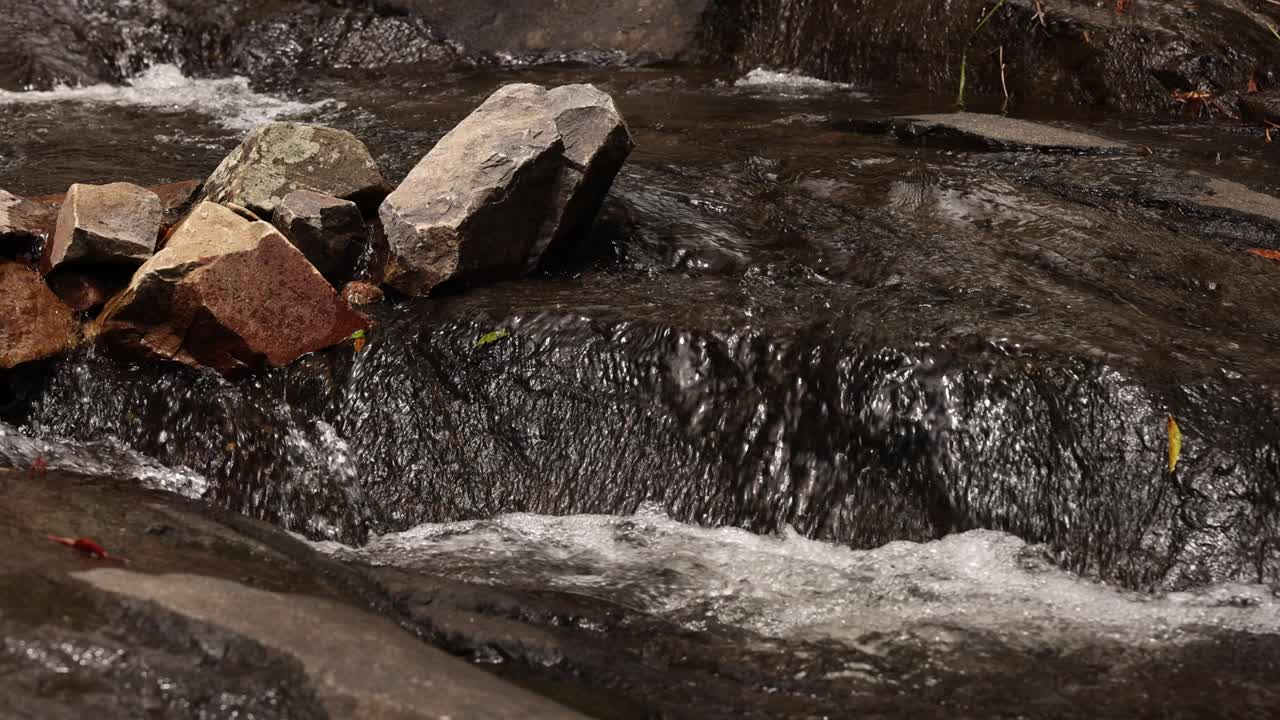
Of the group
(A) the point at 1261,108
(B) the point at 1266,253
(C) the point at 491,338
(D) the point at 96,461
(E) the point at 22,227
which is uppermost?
(A) the point at 1261,108

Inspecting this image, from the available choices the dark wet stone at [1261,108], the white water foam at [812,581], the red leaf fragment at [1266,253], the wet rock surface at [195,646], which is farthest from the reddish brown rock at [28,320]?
the dark wet stone at [1261,108]

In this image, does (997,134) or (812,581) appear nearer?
(812,581)

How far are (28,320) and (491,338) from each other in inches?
65.6

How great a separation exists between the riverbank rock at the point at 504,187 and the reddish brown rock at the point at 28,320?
1191 mm

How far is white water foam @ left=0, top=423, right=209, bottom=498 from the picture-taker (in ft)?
13.5

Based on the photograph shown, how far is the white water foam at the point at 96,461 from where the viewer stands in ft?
13.5

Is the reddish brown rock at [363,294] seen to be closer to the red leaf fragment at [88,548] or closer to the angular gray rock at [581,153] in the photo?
the angular gray rock at [581,153]

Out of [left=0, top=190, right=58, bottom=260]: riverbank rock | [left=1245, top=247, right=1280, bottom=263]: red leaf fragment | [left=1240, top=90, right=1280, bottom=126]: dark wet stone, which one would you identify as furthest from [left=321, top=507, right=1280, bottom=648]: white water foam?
[left=1240, top=90, right=1280, bottom=126]: dark wet stone

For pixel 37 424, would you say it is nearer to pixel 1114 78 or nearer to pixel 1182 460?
pixel 1182 460

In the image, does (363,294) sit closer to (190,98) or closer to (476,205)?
(476,205)

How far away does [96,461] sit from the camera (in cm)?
420

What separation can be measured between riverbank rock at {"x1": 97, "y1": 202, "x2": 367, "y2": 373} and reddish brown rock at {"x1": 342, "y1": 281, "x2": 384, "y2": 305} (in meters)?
0.23

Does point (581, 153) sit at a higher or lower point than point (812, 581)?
higher

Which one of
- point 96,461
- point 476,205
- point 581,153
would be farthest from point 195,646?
point 581,153
